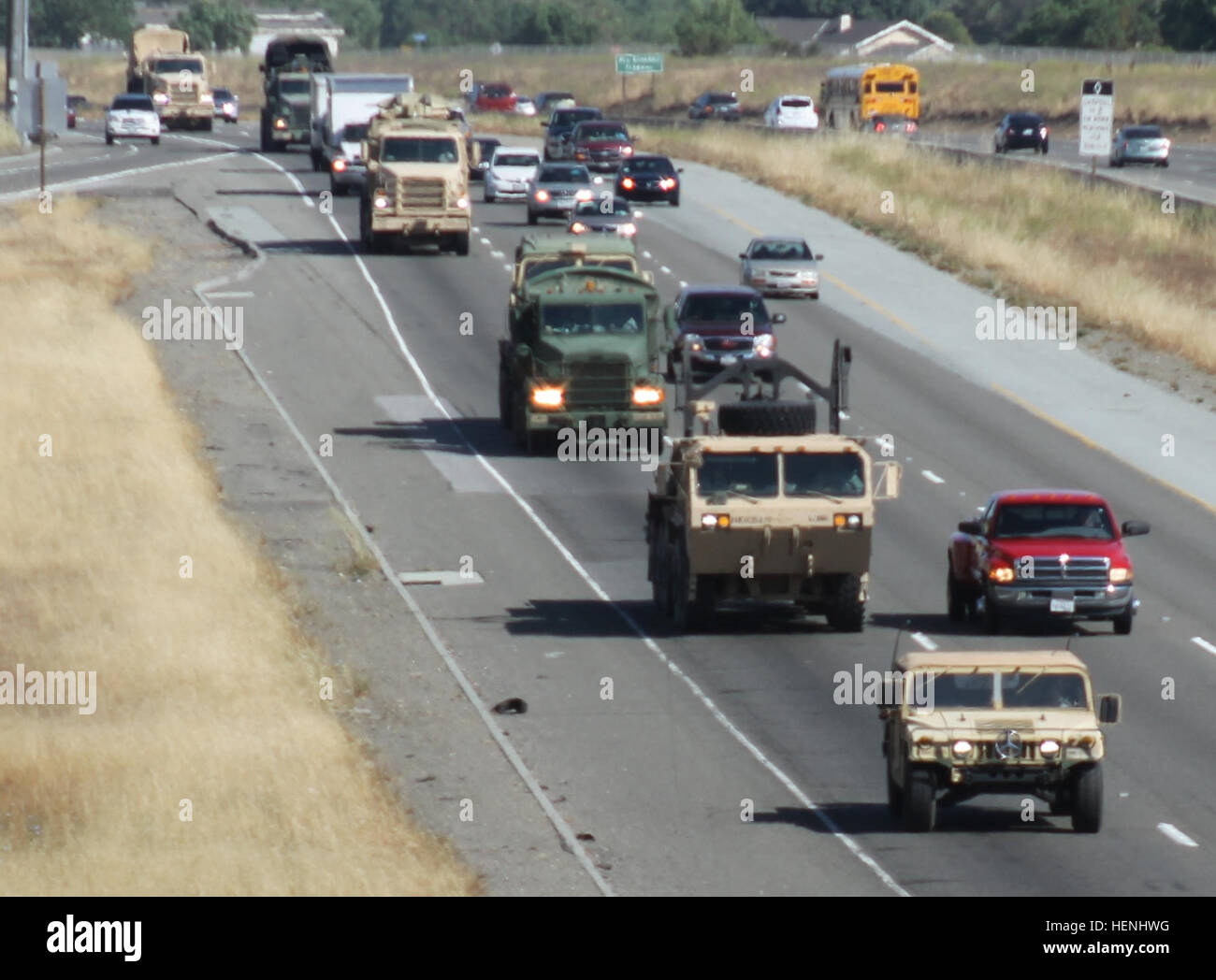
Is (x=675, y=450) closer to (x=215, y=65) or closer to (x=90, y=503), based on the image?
(x=90, y=503)

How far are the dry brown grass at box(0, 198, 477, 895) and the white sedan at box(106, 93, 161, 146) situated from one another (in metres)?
52.0

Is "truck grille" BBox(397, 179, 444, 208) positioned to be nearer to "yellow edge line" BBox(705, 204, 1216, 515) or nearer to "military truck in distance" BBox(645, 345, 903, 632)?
"yellow edge line" BBox(705, 204, 1216, 515)

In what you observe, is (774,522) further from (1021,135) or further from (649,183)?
(1021,135)

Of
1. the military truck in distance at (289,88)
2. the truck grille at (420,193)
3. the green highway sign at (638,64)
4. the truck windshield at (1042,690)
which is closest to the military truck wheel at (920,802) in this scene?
the truck windshield at (1042,690)

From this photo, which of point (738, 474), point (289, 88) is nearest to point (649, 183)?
point (289, 88)

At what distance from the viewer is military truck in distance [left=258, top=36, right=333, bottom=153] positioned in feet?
287

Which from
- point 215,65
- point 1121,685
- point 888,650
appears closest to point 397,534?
point 888,650

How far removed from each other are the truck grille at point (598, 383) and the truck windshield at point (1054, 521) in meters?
11.5

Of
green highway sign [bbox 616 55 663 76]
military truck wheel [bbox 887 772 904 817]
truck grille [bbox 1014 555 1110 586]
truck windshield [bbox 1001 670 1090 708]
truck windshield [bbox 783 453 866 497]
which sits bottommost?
military truck wheel [bbox 887 772 904 817]

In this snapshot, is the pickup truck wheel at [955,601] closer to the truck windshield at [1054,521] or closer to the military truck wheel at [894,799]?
the truck windshield at [1054,521]

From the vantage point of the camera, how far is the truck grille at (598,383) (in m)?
38.8

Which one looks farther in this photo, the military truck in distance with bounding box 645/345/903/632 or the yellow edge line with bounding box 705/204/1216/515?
the yellow edge line with bounding box 705/204/1216/515

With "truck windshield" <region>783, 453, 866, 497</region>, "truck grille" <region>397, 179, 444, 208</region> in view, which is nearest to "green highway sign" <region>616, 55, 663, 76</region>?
"truck grille" <region>397, 179, 444, 208</region>
